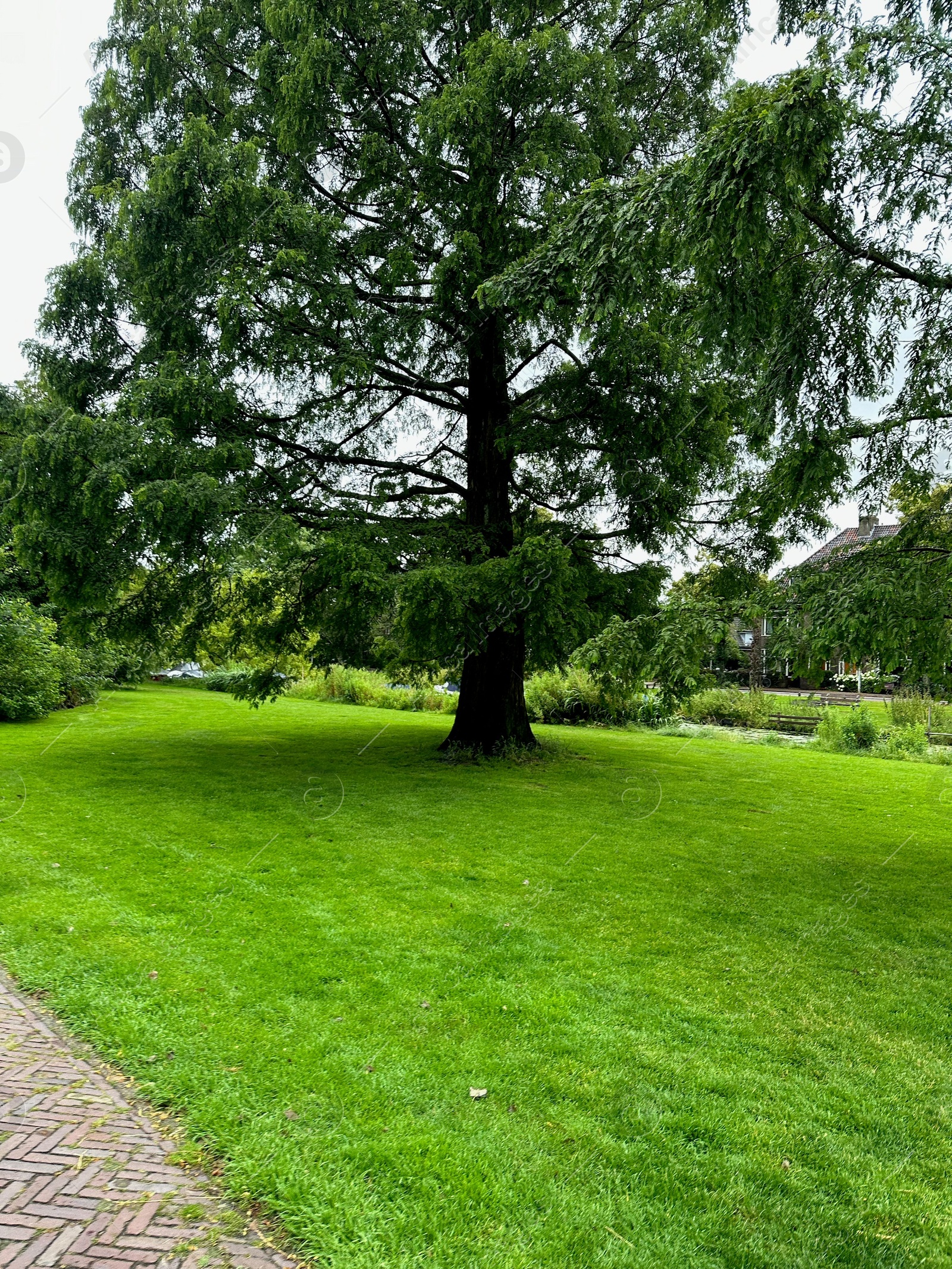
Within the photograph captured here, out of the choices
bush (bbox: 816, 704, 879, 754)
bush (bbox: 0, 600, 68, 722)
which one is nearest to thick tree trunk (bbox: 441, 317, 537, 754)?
bush (bbox: 0, 600, 68, 722)

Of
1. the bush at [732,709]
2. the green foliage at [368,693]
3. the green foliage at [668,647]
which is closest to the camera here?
the green foliage at [668,647]

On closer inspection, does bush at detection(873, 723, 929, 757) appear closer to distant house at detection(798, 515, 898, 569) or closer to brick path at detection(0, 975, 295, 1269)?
distant house at detection(798, 515, 898, 569)

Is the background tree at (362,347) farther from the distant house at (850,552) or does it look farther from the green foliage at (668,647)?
the green foliage at (668,647)

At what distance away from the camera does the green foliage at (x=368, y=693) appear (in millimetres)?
22797

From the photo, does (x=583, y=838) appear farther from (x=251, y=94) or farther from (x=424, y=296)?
(x=251, y=94)

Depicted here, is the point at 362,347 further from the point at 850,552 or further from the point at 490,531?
the point at 850,552

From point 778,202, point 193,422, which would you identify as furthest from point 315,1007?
point 193,422

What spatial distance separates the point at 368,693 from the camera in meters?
24.6

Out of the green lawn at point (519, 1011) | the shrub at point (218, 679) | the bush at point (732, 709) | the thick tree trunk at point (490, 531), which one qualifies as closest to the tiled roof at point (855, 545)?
the green lawn at point (519, 1011)

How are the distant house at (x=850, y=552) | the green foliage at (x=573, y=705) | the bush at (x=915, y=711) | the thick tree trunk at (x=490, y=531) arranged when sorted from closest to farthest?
the distant house at (x=850, y=552), the thick tree trunk at (x=490, y=531), the bush at (x=915, y=711), the green foliage at (x=573, y=705)

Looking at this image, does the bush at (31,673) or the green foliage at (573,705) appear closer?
the bush at (31,673)

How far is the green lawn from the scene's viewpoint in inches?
103

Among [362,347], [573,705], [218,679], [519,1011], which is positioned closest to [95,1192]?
[519,1011]

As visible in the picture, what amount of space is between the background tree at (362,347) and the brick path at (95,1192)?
617 centimetres
